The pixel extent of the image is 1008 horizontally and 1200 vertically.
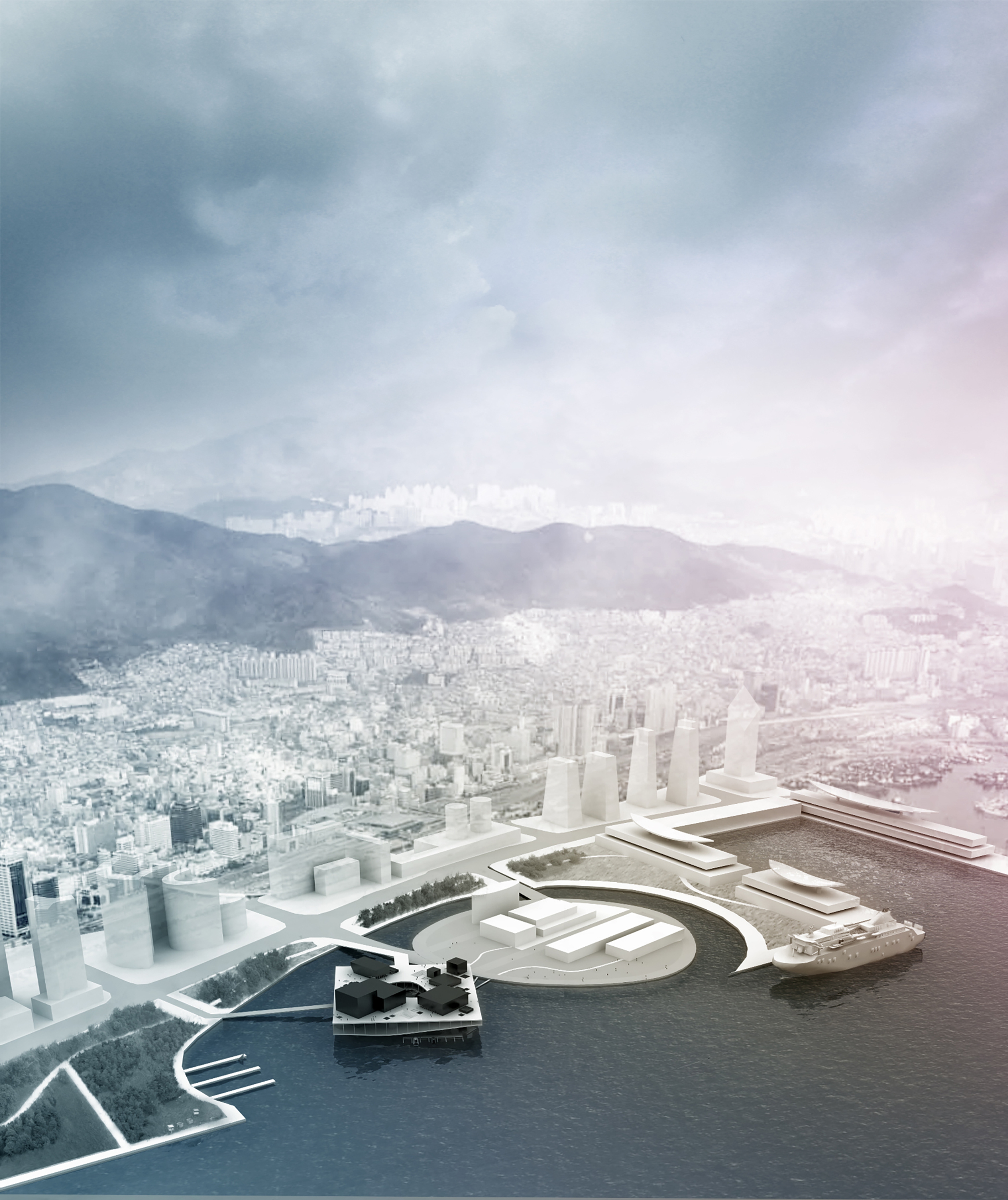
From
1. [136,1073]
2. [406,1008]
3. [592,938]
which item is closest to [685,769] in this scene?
[592,938]

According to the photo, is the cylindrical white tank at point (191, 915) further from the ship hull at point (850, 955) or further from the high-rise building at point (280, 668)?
the ship hull at point (850, 955)

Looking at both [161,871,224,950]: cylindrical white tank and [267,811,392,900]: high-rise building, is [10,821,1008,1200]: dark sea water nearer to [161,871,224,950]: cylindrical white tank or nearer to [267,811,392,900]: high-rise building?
[161,871,224,950]: cylindrical white tank

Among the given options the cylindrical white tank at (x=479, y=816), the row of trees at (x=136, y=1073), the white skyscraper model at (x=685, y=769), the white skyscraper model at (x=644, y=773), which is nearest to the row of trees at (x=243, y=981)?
the row of trees at (x=136, y=1073)

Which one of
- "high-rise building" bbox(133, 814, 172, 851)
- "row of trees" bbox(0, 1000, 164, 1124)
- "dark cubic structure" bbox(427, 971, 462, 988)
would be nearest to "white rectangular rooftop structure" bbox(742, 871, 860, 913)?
"dark cubic structure" bbox(427, 971, 462, 988)

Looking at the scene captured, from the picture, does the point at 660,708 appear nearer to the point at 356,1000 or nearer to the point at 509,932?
the point at 509,932

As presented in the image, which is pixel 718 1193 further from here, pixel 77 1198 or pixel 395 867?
pixel 395 867

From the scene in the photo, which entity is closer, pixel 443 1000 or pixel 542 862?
pixel 443 1000
